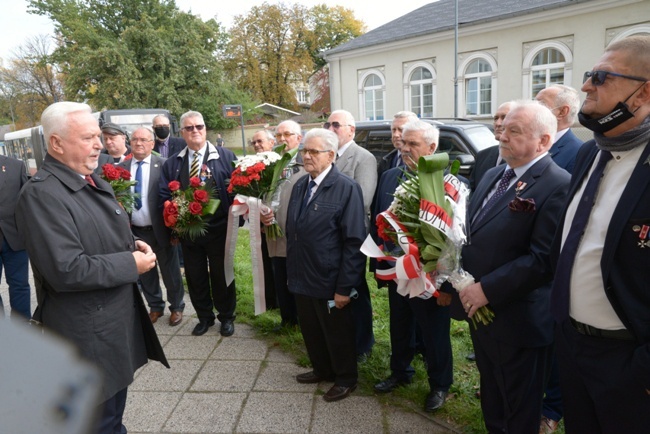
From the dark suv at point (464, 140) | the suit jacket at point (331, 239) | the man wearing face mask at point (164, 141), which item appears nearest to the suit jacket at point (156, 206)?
the suit jacket at point (331, 239)

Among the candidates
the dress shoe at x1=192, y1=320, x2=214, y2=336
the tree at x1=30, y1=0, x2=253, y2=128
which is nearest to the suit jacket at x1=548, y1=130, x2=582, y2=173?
the dress shoe at x1=192, y1=320, x2=214, y2=336

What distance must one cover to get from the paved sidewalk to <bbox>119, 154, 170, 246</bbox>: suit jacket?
1.15 m

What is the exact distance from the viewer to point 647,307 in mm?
1764

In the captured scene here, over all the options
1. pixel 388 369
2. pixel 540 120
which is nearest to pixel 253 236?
pixel 388 369

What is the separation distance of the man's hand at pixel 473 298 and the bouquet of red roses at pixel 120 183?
9.76 ft

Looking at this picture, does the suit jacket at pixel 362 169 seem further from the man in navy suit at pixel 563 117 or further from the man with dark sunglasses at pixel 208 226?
the man in navy suit at pixel 563 117

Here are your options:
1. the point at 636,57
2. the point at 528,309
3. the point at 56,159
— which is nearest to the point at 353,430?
the point at 528,309

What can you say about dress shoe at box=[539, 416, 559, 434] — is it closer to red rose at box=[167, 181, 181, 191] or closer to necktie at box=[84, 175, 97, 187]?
necktie at box=[84, 175, 97, 187]

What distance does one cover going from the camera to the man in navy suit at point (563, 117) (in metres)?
3.29

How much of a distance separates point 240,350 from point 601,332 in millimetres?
3220

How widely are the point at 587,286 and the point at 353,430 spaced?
1838 millimetres

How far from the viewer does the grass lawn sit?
3.20m

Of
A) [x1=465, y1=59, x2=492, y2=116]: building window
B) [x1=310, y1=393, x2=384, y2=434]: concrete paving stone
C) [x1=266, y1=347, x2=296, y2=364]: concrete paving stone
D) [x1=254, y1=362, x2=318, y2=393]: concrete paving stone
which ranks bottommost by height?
[x1=266, y1=347, x2=296, y2=364]: concrete paving stone

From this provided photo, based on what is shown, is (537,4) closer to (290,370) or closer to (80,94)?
(290,370)
